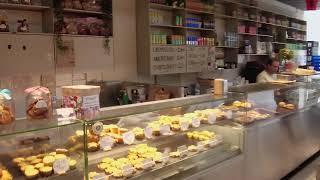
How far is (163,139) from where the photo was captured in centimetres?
250

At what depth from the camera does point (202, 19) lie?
6438mm

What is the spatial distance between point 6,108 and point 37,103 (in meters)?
0.16

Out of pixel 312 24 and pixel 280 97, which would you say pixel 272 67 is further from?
pixel 312 24

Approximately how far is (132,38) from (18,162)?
152 inches

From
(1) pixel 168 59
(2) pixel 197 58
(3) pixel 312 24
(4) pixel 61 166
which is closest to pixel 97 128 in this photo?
(4) pixel 61 166

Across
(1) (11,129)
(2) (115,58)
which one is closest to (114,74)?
(2) (115,58)

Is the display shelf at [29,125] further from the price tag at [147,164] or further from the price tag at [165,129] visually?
the price tag at [165,129]

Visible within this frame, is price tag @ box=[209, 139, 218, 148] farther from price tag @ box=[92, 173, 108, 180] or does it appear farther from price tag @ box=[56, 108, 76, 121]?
price tag @ box=[56, 108, 76, 121]

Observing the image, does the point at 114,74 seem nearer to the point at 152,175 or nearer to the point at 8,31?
the point at 8,31

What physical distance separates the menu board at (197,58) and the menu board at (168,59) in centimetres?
14

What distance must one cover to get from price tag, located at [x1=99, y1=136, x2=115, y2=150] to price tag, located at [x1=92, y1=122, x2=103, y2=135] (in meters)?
0.14

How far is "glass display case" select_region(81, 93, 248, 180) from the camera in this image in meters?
2.04

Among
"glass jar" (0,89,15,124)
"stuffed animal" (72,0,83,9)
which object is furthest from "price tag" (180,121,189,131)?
"stuffed animal" (72,0,83,9)

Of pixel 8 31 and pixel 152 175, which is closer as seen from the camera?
pixel 152 175
